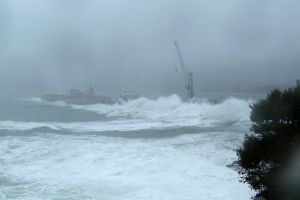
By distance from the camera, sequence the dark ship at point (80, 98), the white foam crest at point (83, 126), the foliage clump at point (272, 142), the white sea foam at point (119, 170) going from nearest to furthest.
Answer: the foliage clump at point (272, 142) < the white sea foam at point (119, 170) < the white foam crest at point (83, 126) < the dark ship at point (80, 98)

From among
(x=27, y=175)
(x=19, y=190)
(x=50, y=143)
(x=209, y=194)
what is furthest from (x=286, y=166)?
(x=50, y=143)

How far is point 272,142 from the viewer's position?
1180 cm

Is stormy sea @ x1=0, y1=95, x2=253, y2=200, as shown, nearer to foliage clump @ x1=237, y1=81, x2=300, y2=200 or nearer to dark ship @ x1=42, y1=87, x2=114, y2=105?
foliage clump @ x1=237, y1=81, x2=300, y2=200

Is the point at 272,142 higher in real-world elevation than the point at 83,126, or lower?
lower

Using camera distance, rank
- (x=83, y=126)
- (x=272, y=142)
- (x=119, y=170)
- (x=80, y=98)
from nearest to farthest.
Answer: (x=272, y=142) < (x=119, y=170) < (x=83, y=126) < (x=80, y=98)

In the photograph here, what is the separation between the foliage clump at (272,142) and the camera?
11.2 meters

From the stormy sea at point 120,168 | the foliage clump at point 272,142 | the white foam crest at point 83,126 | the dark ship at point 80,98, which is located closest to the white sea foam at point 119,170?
the stormy sea at point 120,168

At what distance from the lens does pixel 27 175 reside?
1898cm

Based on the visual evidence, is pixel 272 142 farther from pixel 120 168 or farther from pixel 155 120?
pixel 155 120

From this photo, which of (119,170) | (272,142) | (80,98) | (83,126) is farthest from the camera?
(80,98)

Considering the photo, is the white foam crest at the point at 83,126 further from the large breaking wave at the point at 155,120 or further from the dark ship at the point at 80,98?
the dark ship at the point at 80,98

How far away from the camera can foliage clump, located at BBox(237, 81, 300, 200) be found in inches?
443

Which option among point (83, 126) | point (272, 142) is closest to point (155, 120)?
point (83, 126)

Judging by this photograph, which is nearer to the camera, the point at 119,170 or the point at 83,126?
the point at 119,170
